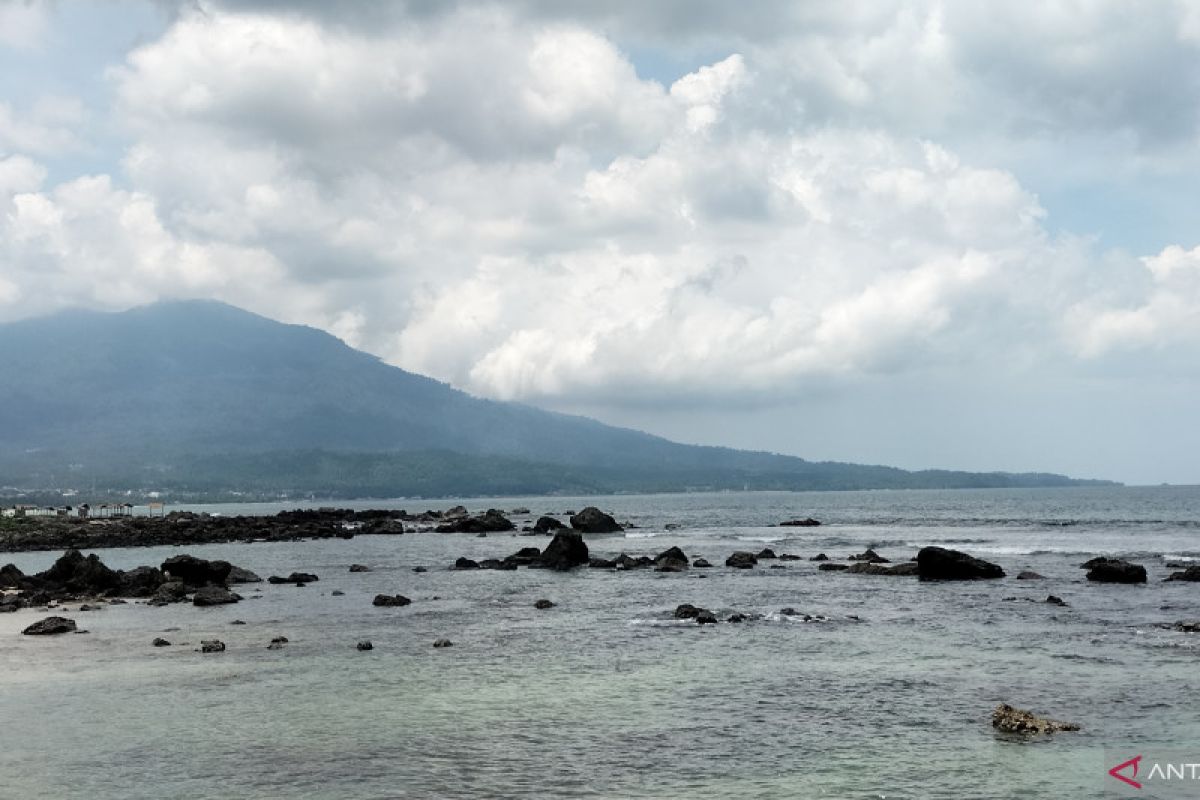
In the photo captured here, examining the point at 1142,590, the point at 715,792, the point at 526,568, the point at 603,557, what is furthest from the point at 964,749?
the point at 603,557

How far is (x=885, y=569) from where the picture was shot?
6900 cm

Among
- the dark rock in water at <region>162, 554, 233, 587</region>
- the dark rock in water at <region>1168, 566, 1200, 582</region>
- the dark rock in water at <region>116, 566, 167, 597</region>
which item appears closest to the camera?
the dark rock in water at <region>1168, 566, 1200, 582</region>

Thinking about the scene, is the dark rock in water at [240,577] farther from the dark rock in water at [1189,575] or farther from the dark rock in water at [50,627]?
the dark rock in water at [1189,575]

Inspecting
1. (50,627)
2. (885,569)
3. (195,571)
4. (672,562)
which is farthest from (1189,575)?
(195,571)

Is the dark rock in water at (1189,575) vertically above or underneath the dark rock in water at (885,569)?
above

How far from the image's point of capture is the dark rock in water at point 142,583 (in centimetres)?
6223

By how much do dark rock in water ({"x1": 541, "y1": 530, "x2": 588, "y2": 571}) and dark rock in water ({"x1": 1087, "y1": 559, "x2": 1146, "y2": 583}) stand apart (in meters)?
39.5

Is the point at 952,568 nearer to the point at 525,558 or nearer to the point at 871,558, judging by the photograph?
the point at 871,558

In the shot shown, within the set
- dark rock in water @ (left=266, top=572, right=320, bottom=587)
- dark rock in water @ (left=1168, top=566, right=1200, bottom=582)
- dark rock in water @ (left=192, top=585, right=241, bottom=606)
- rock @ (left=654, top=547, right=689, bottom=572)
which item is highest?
dark rock in water @ (left=1168, top=566, right=1200, bottom=582)

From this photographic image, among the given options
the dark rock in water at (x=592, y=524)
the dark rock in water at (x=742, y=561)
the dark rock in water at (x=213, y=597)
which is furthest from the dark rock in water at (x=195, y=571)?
the dark rock in water at (x=592, y=524)

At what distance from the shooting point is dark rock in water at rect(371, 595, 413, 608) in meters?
54.6

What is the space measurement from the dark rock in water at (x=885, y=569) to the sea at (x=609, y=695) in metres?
7.52

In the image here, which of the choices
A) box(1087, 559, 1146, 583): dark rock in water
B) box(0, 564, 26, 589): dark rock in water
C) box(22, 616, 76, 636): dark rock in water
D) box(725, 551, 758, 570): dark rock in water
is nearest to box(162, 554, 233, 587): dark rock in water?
box(0, 564, 26, 589): dark rock in water

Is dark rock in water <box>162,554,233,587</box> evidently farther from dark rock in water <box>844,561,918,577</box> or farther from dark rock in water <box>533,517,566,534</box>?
dark rock in water <box>533,517,566,534</box>
